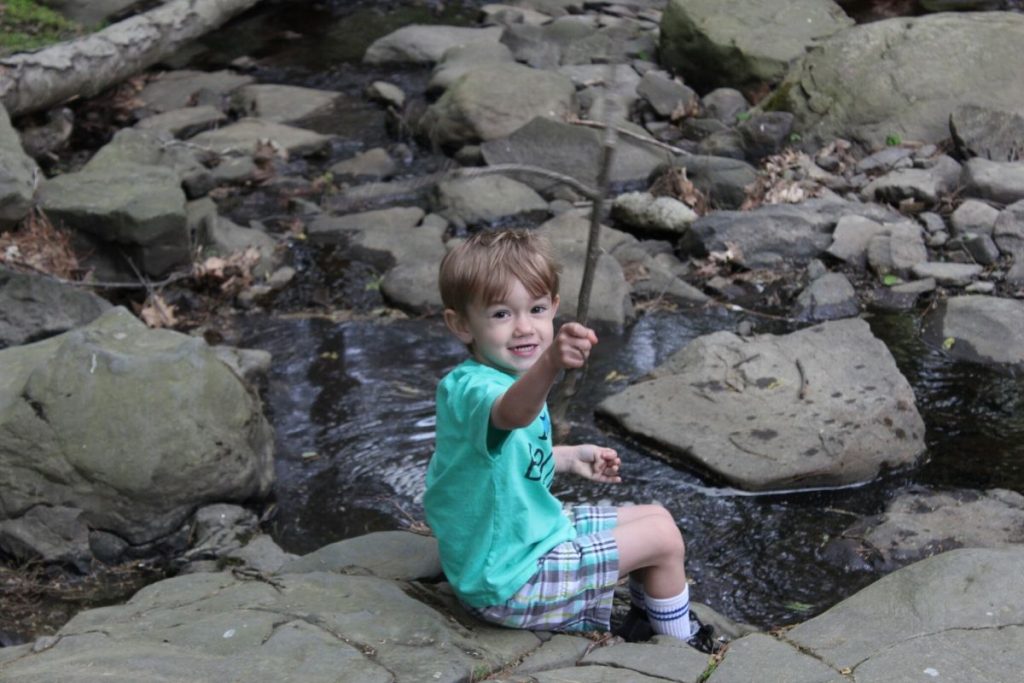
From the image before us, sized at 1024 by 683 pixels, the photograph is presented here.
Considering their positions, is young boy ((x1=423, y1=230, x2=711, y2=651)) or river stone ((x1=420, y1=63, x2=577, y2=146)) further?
river stone ((x1=420, y1=63, x2=577, y2=146))

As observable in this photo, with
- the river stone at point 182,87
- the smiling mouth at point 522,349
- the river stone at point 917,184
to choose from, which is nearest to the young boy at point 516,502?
the smiling mouth at point 522,349

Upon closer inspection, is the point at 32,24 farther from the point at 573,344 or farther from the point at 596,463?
the point at 573,344

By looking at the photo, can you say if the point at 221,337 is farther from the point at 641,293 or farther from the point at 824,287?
the point at 824,287

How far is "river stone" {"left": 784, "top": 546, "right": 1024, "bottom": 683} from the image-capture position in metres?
2.84

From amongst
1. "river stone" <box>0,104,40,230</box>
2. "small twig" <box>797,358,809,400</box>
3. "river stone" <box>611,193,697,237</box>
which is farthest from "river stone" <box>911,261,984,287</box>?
"river stone" <box>0,104,40,230</box>

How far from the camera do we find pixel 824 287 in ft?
21.8

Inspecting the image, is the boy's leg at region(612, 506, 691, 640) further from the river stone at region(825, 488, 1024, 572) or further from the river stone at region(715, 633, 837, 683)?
the river stone at region(825, 488, 1024, 572)

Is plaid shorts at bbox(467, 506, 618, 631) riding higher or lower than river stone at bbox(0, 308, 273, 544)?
higher

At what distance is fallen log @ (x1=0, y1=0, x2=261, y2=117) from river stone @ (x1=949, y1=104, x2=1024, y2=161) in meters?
6.29

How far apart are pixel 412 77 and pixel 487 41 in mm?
774

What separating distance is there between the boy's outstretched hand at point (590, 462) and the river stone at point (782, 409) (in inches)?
58.6

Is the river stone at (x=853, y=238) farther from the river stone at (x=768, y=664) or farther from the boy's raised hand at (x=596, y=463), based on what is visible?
the river stone at (x=768, y=664)

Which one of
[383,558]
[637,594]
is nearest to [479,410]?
[637,594]

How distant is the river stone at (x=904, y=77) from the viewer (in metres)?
8.44
